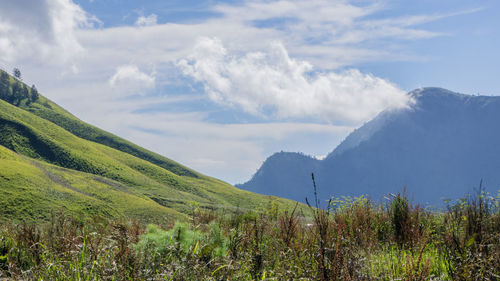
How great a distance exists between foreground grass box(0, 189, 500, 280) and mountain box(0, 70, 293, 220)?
2227mm

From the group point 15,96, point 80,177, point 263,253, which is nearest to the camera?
point 263,253

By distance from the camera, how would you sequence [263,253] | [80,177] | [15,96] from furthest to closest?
[15,96] < [80,177] < [263,253]

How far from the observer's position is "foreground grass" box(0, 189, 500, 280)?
4750mm

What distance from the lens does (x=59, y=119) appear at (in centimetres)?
18388

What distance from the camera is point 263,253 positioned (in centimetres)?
734

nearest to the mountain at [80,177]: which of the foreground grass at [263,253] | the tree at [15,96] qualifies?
the tree at [15,96]

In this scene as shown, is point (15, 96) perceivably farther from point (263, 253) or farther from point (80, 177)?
point (263, 253)

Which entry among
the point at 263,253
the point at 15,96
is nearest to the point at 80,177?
the point at 263,253

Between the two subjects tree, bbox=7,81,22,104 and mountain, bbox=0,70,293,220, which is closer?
mountain, bbox=0,70,293,220

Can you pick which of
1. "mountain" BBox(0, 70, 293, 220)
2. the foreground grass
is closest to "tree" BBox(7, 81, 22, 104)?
"mountain" BBox(0, 70, 293, 220)

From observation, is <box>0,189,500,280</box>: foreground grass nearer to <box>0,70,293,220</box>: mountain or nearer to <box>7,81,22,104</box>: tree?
<box>0,70,293,220</box>: mountain

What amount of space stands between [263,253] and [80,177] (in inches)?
3849

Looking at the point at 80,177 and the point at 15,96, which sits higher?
the point at 15,96

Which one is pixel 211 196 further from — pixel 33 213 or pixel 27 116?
pixel 33 213
